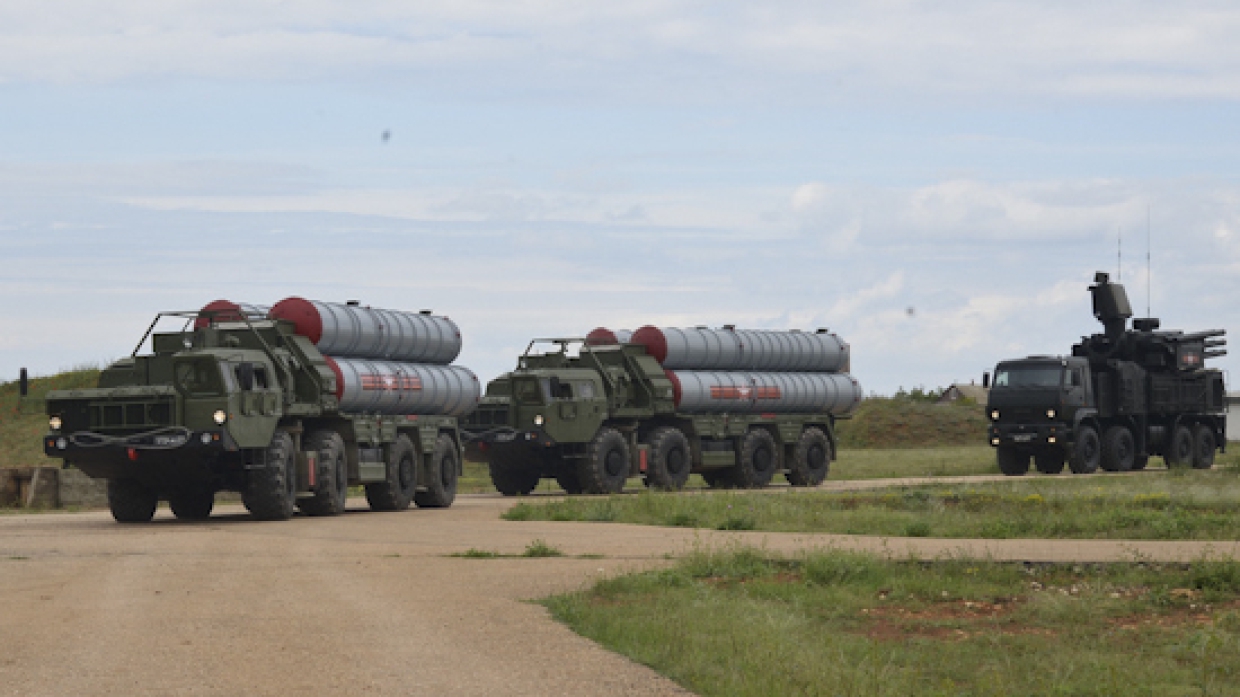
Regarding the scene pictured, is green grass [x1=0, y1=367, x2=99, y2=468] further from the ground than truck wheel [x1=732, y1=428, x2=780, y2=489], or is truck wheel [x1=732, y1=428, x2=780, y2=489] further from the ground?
green grass [x1=0, y1=367, x2=99, y2=468]

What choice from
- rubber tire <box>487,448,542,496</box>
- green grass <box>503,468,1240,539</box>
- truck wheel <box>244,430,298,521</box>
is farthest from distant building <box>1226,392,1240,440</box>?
truck wheel <box>244,430,298,521</box>

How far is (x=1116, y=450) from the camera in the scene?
4847 centimetres

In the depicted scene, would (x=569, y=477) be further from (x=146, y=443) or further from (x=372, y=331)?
(x=146, y=443)

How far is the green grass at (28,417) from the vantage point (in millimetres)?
54344

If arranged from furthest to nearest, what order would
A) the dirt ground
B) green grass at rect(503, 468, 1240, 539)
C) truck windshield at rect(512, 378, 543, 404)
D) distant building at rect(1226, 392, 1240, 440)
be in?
distant building at rect(1226, 392, 1240, 440), truck windshield at rect(512, 378, 543, 404), green grass at rect(503, 468, 1240, 539), the dirt ground

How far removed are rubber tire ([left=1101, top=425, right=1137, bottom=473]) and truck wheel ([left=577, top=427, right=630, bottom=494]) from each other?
50.4 ft

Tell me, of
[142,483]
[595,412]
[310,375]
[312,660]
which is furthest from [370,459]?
[312,660]

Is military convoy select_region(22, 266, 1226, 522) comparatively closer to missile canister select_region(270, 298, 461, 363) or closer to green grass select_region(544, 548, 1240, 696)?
missile canister select_region(270, 298, 461, 363)

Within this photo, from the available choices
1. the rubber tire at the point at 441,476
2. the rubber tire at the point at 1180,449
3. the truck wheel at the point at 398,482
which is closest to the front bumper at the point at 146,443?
the truck wheel at the point at 398,482

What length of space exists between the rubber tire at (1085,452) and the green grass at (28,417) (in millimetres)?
27677

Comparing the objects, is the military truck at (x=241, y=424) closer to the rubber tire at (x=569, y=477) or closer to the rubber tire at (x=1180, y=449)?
the rubber tire at (x=569, y=477)

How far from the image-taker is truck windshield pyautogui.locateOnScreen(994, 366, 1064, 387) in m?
46.4

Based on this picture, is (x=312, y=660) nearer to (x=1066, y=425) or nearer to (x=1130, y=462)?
(x=1066, y=425)

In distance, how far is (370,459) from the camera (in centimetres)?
3231
